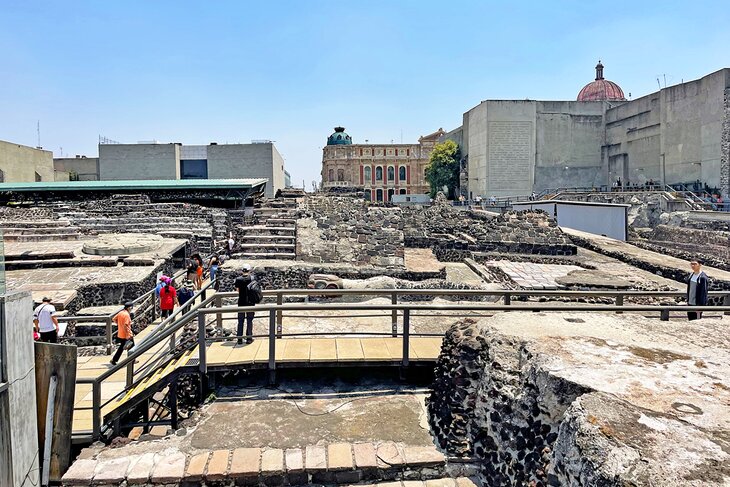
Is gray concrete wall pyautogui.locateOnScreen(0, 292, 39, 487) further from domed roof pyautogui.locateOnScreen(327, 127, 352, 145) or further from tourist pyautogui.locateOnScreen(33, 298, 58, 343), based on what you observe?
domed roof pyautogui.locateOnScreen(327, 127, 352, 145)

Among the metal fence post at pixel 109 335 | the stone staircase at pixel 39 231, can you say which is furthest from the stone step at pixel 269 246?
the stone staircase at pixel 39 231

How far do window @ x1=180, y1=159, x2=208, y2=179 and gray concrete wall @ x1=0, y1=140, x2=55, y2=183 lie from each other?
11.3m

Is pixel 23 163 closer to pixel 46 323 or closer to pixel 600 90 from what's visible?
pixel 46 323

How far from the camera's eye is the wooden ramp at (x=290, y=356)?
16.3ft

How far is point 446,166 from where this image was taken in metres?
55.2

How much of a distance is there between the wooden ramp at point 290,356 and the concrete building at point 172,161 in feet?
100

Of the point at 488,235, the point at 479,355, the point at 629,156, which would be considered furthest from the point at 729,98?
the point at 479,355

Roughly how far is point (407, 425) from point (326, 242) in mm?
9546

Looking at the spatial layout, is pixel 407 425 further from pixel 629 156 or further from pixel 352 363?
pixel 629 156

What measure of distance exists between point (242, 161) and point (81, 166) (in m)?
20.6

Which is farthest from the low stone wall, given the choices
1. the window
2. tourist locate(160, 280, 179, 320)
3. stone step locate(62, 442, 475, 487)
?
the window

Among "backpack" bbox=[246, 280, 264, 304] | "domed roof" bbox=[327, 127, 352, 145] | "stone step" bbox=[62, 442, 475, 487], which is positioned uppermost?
"domed roof" bbox=[327, 127, 352, 145]

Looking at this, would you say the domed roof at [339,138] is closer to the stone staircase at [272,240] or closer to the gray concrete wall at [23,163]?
the gray concrete wall at [23,163]

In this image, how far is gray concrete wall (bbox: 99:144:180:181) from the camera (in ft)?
115
